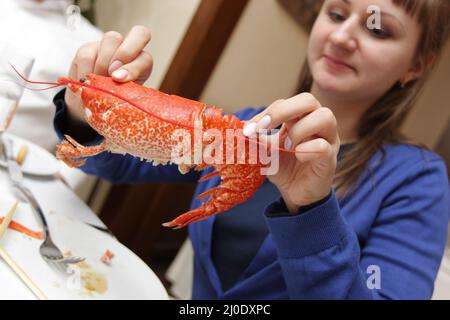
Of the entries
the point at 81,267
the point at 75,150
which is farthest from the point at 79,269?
the point at 75,150

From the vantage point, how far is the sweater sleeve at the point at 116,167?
1.60 feet

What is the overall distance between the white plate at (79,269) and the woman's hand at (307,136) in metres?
0.20

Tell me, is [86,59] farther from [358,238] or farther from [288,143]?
[358,238]

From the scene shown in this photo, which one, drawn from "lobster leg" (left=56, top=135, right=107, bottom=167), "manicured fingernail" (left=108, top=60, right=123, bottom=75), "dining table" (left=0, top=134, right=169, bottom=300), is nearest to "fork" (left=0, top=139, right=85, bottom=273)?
"dining table" (left=0, top=134, right=169, bottom=300)

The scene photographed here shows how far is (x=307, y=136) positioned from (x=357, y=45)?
0.10m

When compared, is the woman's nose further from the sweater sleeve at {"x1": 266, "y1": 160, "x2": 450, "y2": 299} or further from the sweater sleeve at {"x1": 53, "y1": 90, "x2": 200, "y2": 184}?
the sweater sleeve at {"x1": 53, "y1": 90, "x2": 200, "y2": 184}

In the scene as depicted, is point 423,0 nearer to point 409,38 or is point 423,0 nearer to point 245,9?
point 409,38

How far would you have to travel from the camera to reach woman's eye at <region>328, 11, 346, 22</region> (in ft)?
1.31

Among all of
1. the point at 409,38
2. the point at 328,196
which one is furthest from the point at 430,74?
the point at 328,196

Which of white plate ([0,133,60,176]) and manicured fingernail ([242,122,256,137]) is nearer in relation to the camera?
manicured fingernail ([242,122,256,137])

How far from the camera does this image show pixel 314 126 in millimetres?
365

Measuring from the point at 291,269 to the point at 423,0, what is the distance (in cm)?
32

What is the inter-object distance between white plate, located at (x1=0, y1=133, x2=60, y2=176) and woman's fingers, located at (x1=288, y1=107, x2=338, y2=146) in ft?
1.48
